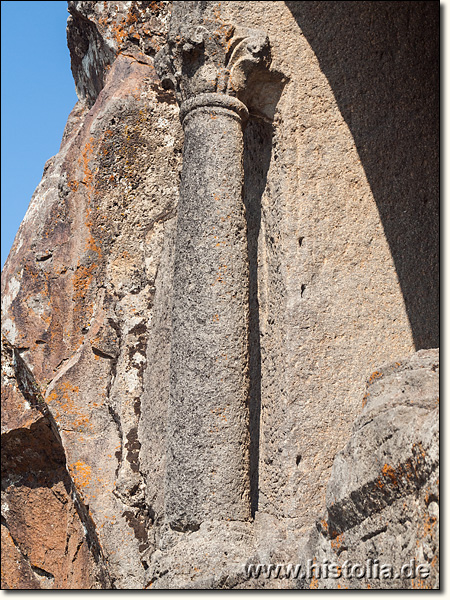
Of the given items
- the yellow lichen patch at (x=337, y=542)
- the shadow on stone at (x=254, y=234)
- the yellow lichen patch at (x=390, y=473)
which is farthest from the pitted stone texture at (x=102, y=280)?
the yellow lichen patch at (x=390, y=473)

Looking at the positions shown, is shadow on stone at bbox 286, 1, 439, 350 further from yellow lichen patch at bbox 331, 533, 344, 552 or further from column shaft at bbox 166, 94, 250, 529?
yellow lichen patch at bbox 331, 533, 344, 552

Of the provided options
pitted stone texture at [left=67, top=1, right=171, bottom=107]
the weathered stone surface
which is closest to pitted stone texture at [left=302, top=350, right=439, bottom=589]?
the weathered stone surface

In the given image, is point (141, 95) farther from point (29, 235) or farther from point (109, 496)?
point (109, 496)

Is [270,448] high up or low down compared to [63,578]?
up

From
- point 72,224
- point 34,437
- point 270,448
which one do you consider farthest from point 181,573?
point 72,224

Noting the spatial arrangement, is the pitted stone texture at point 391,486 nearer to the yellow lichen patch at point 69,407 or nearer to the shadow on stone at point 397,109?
the shadow on stone at point 397,109

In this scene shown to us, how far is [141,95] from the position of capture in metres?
4.34

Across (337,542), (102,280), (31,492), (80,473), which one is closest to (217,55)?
(102,280)

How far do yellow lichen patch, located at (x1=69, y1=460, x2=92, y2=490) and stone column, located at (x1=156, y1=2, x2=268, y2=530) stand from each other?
617 mm

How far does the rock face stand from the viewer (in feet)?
10.8

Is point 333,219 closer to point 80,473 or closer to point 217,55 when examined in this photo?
point 217,55

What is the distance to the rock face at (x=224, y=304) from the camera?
328cm

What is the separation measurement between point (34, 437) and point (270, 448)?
145cm

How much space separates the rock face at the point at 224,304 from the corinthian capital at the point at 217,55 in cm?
1
